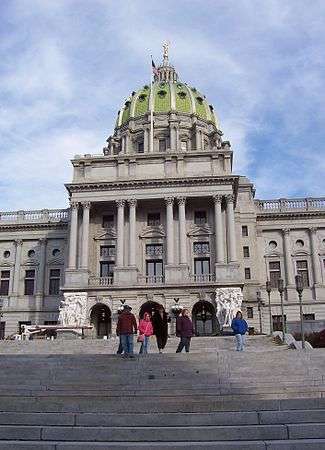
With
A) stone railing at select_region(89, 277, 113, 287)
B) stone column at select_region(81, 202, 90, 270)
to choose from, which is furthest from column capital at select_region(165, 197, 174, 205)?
stone railing at select_region(89, 277, 113, 287)

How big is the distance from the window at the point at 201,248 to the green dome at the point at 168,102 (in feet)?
100

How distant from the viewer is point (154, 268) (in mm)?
51125

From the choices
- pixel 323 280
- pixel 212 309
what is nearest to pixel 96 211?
pixel 212 309

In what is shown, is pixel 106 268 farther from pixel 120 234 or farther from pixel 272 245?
pixel 272 245

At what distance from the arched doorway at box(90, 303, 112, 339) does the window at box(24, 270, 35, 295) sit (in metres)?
12.6

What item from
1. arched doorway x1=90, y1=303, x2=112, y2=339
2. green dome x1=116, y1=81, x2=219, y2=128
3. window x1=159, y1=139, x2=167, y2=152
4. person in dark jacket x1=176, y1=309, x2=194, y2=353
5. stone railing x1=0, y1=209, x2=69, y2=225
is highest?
green dome x1=116, y1=81, x2=219, y2=128

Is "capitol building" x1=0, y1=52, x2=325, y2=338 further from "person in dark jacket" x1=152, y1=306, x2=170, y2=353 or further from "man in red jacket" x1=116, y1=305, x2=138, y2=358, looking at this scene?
"man in red jacket" x1=116, y1=305, x2=138, y2=358

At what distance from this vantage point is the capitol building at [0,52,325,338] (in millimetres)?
48406

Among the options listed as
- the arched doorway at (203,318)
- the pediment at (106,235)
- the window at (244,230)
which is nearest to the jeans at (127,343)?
the arched doorway at (203,318)

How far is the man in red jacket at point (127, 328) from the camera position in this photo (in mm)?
20297

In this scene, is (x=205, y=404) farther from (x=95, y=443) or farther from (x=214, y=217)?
(x=214, y=217)

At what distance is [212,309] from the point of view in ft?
159

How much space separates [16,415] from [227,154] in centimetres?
4211

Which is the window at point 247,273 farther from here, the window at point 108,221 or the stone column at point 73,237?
the stone column at point 73,237
